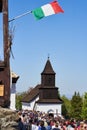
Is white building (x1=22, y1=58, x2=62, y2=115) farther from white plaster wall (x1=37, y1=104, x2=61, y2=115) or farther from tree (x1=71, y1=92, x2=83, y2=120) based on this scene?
tree (x1=71, y1=92, x2=83, y2=120)

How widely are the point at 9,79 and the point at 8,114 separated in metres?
1.13

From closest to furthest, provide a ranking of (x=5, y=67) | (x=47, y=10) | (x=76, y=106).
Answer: (x=5, y=67) < (x=47, y=10) < (x=76, y=106)

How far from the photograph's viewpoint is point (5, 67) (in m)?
11.0

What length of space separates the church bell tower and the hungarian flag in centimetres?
119

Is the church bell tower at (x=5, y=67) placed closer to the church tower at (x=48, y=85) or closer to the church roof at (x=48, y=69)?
the church tower at (x=48, y=85)

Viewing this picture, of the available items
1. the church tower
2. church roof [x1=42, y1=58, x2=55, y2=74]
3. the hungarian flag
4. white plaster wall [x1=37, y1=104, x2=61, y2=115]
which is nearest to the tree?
white plaster wall [x1=37, y1=104, x2=61, y2=115]

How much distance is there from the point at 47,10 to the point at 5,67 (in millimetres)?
1966

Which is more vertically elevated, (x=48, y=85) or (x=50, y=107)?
(x=48, y=85)

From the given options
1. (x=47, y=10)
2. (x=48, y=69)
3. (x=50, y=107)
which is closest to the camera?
(x=47, y=10)

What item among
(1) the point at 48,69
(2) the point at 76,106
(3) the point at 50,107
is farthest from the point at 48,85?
(2) the point at 76,106

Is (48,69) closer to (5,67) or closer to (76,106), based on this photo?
(76,106)

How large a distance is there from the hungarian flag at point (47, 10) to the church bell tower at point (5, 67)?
119 cm

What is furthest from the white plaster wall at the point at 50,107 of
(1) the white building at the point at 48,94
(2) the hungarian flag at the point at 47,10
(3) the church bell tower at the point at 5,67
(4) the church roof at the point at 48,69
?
(3) the church bell tower at the point at 5,67

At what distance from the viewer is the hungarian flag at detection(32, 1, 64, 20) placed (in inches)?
474
